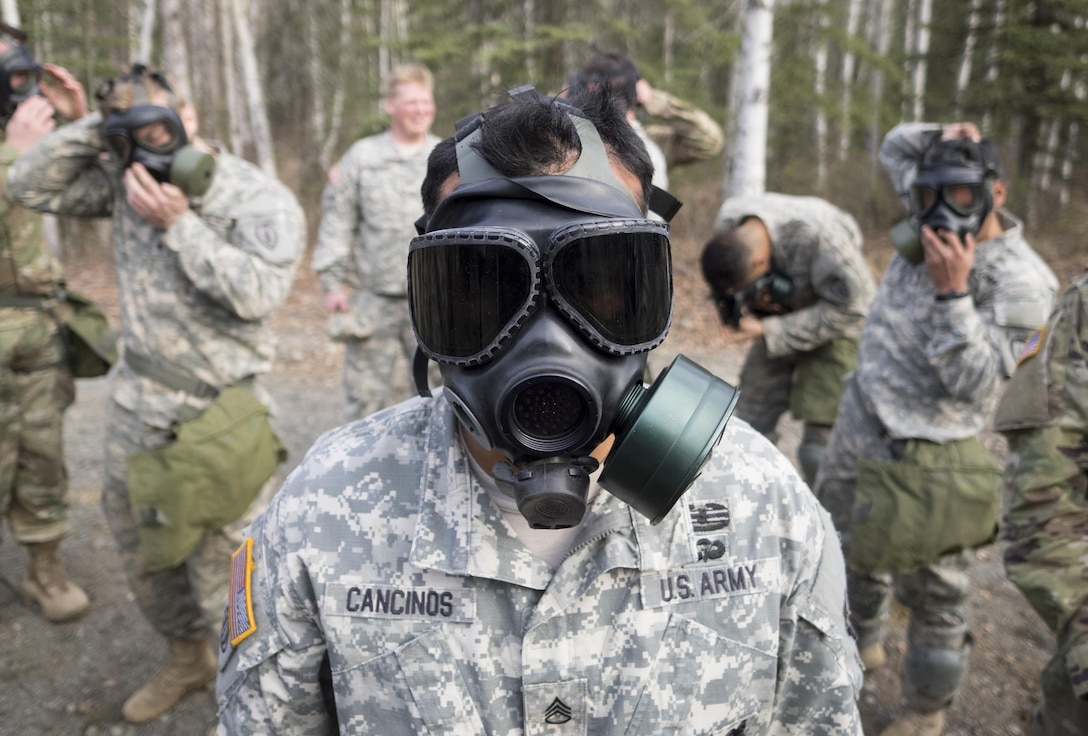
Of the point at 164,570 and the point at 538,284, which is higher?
the point at 538,284

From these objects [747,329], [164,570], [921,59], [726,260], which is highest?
[921,59]

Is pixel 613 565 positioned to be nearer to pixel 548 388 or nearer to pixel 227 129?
pixel 548 388

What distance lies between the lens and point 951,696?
3.34 meters

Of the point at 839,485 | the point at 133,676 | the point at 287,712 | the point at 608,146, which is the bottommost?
the point at 133,676

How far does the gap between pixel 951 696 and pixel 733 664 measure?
8.21 feet

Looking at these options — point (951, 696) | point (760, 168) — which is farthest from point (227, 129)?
point (951, 696)

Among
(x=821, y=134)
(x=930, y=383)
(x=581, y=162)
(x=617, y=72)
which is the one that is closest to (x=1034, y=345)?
(x=930, y=383)

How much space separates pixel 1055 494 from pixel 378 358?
418cm

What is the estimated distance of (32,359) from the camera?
13.1ft

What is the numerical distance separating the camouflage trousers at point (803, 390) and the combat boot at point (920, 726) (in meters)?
1.42

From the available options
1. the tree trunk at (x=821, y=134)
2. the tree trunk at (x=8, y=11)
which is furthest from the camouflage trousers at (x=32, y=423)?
the tree trunk at (x=821, y=134)

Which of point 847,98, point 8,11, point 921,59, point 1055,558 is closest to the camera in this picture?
point 1055,558

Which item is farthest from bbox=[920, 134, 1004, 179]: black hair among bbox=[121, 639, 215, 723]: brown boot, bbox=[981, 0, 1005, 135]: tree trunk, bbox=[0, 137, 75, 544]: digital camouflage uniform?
bbox=[981, 0, 1005, 135]: tree trunk

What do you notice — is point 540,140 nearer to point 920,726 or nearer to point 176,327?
point 176,327
